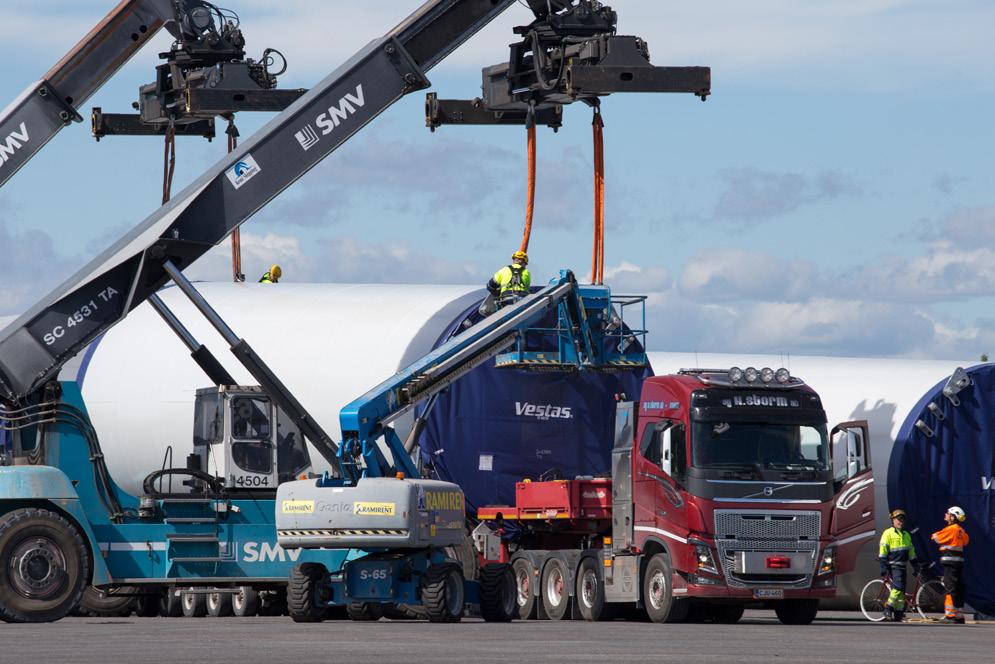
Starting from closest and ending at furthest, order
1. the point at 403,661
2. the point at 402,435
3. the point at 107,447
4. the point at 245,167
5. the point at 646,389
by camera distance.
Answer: the point at 403,661 → the point at 245,167 → the point at 646,389 → the point at 402,435 → the point at 107,447

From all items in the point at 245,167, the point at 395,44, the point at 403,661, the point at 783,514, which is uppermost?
the point at 395,44

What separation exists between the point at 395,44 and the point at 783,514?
7815 mm

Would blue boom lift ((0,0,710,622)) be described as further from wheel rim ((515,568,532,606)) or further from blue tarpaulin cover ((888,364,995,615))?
blue tarpaulin cover ((888,364,995,615))

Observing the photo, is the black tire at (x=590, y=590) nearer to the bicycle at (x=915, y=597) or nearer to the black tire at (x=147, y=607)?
the bicycle at (x=915, y=597)

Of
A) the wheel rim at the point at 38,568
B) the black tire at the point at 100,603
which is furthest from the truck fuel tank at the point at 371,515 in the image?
the black tire at the point at 100,603

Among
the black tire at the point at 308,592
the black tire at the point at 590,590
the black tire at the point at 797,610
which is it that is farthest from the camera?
the black tire at the point at 590,590

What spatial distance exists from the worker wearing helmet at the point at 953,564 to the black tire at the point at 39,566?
41.4 ft

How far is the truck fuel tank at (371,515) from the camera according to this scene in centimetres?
2259

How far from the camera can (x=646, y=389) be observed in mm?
25688

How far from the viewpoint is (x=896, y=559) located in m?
27.8

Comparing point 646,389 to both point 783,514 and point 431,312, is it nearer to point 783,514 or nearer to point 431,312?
point 783,514

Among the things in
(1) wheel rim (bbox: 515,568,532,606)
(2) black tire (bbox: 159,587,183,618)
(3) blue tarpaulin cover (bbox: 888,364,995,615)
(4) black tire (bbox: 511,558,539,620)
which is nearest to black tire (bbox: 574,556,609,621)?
(4) black tire (bbox: 511,558,539,620)

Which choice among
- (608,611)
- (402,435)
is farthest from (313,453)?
(608,611)

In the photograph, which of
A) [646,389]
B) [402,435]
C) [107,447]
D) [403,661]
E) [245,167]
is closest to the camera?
[403,661]
